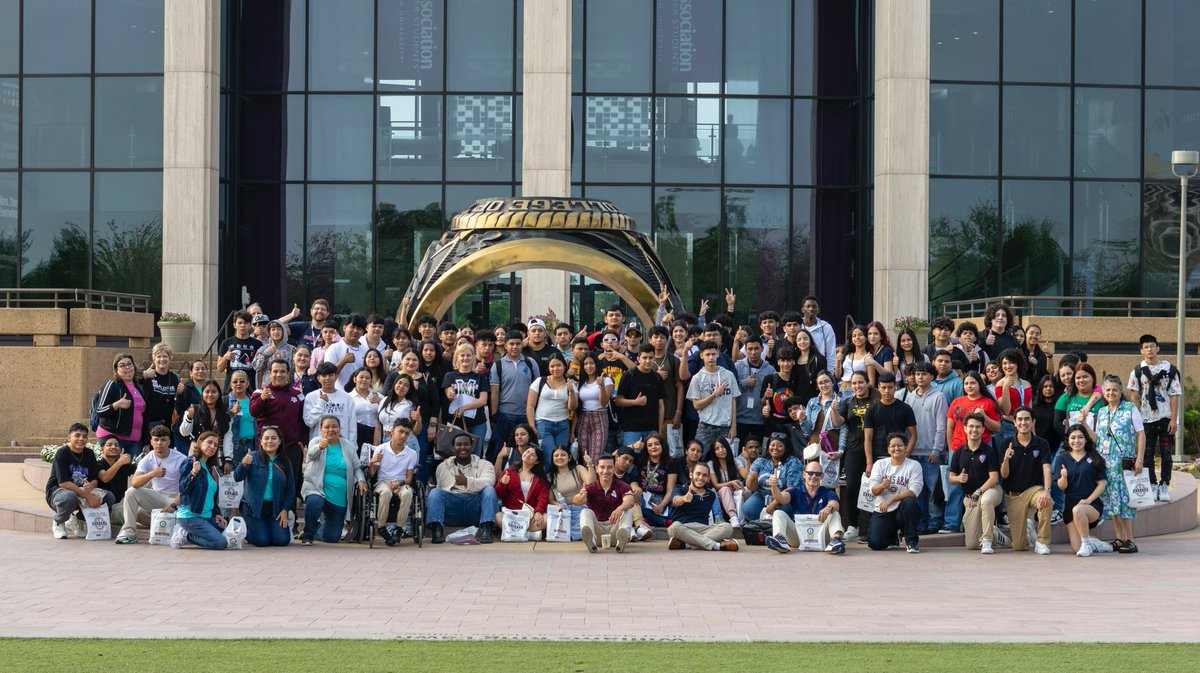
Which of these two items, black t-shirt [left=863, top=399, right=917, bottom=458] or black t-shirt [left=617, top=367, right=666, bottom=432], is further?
black t-shirt [left=617, top=367, right=666, bottom=432]

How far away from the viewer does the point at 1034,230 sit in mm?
32531

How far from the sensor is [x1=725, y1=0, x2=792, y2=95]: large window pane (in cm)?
3303

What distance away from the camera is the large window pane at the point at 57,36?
32.3 m

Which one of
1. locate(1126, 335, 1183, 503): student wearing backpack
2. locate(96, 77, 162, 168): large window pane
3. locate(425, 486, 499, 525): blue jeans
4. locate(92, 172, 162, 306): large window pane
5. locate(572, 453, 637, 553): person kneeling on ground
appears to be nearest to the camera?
locate(572, 453, 637, 553): person kneeling on ground

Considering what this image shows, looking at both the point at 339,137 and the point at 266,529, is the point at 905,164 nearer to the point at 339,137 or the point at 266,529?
the point at 339,137

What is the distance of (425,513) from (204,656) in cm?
623

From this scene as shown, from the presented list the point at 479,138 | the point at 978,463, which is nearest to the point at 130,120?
the point at 479,138

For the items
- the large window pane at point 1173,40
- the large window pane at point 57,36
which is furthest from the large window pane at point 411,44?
the large window pane at point 1173,40

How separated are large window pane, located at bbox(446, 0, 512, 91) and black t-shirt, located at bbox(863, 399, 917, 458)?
20061mm

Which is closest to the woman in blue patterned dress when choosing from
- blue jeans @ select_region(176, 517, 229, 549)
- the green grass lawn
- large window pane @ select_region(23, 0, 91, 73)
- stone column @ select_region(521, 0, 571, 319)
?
the green grass lawn

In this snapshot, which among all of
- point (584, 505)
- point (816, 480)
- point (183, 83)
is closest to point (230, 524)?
point (584, 505)

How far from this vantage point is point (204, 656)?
842 cm

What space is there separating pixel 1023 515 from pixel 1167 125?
2105 centimetres

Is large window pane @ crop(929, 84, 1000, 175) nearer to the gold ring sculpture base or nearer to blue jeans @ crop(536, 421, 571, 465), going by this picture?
the gold ring sculpture base
